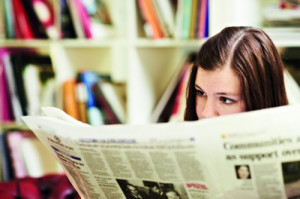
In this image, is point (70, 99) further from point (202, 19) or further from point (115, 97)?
point (202, 19)

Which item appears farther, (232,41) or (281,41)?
(281,41)

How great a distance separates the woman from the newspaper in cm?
20

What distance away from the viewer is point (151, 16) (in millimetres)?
1464

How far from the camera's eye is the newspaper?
60 centimetres

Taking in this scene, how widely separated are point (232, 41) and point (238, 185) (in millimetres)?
341

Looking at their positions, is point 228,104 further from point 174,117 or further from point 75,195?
point 174,117

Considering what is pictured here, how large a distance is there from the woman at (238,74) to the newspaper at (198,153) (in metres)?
0.20

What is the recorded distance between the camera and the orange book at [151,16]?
1.46 metres

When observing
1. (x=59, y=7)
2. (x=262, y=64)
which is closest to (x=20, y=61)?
(x=59, y=7)

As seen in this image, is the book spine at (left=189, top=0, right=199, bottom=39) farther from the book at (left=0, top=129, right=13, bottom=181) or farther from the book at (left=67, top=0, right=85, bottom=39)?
the book at (left=0, top=129, right=13, bottom=181)

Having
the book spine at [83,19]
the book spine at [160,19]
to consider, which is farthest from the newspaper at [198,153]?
the book spine at [83,19]

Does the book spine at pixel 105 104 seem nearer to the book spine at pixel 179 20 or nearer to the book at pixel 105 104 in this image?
the book at pixel 105 104

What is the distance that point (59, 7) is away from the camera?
159 centimetres

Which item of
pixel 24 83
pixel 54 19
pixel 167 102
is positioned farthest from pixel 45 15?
pixel 167 102
